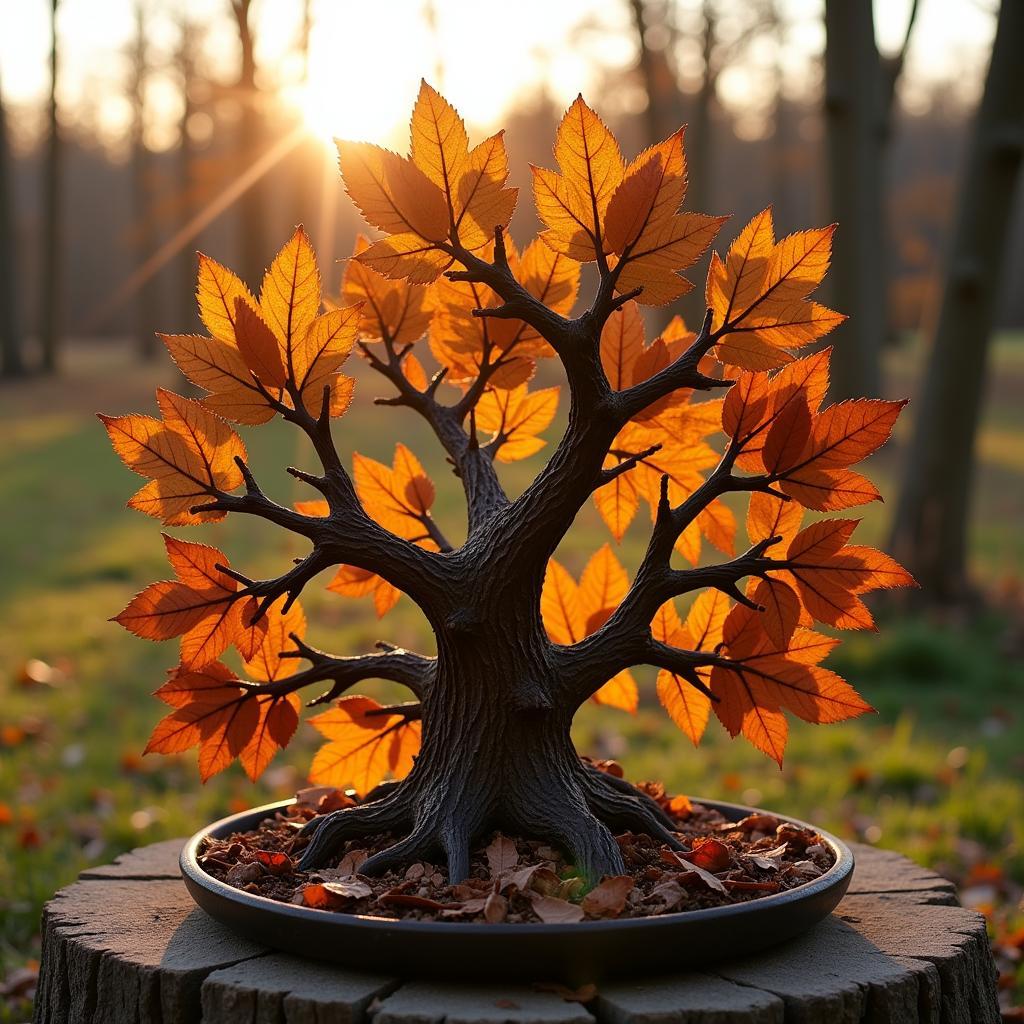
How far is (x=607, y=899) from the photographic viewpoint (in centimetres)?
156

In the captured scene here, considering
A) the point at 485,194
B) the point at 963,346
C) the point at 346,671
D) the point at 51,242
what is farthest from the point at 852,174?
the point at 51,242

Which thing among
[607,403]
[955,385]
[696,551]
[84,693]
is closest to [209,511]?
[607,403]

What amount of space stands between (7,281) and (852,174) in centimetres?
1571

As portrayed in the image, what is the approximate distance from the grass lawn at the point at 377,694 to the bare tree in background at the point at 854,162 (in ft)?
5.17

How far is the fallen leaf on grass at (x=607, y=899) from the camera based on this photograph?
60.9 inches

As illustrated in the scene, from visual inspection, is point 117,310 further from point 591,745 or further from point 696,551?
point 696,551

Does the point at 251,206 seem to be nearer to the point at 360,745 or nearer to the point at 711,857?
the point at 360,745

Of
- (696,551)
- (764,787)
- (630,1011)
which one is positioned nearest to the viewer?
(630,1011)

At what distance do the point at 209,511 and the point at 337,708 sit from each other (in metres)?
0.50

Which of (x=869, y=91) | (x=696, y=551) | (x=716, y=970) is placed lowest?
(x=716, y=970)

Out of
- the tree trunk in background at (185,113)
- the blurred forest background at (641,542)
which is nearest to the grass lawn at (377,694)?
A: the blurred forest background at (641,542)

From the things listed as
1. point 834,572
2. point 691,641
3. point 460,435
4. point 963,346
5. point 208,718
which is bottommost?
point 208,718

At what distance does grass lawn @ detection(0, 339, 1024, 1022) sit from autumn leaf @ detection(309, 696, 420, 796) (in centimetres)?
131

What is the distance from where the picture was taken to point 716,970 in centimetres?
158
